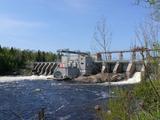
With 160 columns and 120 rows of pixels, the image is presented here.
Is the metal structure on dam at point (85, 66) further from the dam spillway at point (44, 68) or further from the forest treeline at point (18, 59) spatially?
the forest treeline at point (18, 59)

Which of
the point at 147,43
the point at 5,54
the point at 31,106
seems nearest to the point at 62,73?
the point at 5,54

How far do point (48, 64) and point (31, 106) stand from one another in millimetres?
74588

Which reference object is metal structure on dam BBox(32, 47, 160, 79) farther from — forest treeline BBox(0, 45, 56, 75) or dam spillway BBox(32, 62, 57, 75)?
forest treeline BBox(0, 45, 56, 75)

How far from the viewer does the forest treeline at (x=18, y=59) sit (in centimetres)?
11781

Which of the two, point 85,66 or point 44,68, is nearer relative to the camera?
point 85,66

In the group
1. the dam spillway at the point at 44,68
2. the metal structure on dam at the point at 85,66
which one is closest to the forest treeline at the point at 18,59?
the dam spillway at the point at 44,68

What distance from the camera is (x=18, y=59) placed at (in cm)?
12662

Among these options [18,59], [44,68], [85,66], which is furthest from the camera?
[18,59]

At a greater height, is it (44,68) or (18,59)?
(18,59)

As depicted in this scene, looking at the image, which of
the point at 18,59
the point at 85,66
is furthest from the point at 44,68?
the point at 85,66

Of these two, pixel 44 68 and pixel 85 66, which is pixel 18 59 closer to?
pixel 44 68

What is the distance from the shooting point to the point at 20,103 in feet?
137

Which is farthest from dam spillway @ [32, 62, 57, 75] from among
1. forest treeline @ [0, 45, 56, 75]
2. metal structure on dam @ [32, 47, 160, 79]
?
metal structure on dam @ [32, 47, 160, 79]

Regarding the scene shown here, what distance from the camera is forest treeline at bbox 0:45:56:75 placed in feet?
387
